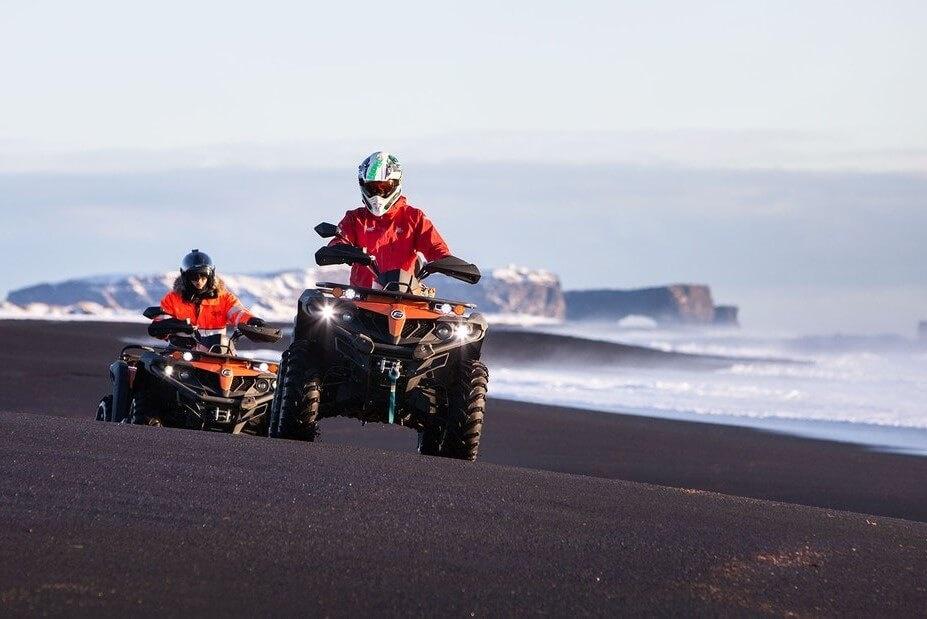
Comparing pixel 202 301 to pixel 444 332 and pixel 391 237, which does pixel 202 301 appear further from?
pixel 444 332

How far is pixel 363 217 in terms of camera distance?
14188 mm

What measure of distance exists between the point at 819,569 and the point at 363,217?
20.8 feet

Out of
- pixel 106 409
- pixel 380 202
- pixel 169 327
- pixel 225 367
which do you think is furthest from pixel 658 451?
pixel 380 202

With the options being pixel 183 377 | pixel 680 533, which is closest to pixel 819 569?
pixel 680 533

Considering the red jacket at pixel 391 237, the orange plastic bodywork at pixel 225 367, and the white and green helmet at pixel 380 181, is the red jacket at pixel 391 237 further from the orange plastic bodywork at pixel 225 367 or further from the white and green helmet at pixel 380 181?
the orange plastic bodywork at pixel 225 367

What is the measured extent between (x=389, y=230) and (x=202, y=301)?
2784 millimetres

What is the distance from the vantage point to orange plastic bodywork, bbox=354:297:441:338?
13.3 m

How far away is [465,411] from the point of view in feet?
44.4

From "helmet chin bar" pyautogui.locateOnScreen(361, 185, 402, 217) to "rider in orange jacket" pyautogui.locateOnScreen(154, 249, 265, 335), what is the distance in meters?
2.35

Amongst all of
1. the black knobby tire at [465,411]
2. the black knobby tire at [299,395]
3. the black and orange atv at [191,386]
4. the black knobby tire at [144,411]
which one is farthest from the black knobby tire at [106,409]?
the black knobby tire at [465,411]

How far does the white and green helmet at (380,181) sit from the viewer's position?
13961mm

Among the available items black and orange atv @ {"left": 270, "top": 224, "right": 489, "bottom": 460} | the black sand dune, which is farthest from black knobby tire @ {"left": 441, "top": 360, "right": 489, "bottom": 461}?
the black sand dune

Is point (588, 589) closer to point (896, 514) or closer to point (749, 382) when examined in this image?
point (896, 514)

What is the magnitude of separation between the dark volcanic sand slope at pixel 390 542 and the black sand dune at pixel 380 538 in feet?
0.06
